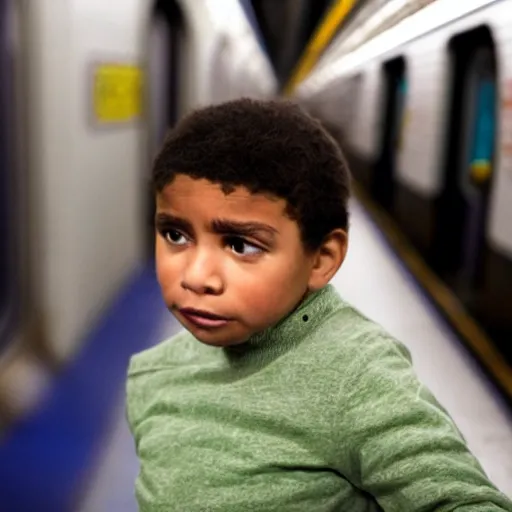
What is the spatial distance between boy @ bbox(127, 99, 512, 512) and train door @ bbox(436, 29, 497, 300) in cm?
156

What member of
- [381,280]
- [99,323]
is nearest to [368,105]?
[99,323]

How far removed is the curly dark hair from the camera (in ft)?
2.21

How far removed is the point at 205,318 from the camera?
67 centimetres

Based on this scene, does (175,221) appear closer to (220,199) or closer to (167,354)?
(220,199)

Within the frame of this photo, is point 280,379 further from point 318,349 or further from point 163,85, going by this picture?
point 163,85

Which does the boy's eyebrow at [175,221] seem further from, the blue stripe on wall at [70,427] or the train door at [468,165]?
the train door at [468,165]

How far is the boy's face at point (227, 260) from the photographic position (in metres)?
0.66

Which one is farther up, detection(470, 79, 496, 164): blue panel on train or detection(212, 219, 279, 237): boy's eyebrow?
detection(212, 219, 279, 237): boy's eyebrow

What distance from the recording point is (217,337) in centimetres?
69

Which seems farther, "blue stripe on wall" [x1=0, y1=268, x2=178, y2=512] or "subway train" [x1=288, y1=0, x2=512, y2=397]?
"blue stripe on wall" [x1=0, y1=268, x2=178, y2=512]

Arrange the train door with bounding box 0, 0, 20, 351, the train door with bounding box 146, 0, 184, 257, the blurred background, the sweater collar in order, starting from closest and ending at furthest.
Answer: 1. the sweater collar
2. the blurred background
3. the train door with bounding box 0, 0, 20, 351
4. the train door with bounding box 146, 0, 184, 257

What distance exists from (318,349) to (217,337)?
4.0 inches

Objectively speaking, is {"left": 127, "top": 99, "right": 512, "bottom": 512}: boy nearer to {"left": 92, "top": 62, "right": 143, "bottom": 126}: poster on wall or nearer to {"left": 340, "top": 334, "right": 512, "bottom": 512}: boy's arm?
{"left": 340, "top": 334, "right": 512, "bottom": 512}: boy's arm

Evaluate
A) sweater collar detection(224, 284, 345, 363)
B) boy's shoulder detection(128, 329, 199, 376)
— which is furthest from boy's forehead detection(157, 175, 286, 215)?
boy's shoulder detection(128, 329, 199, 376)
